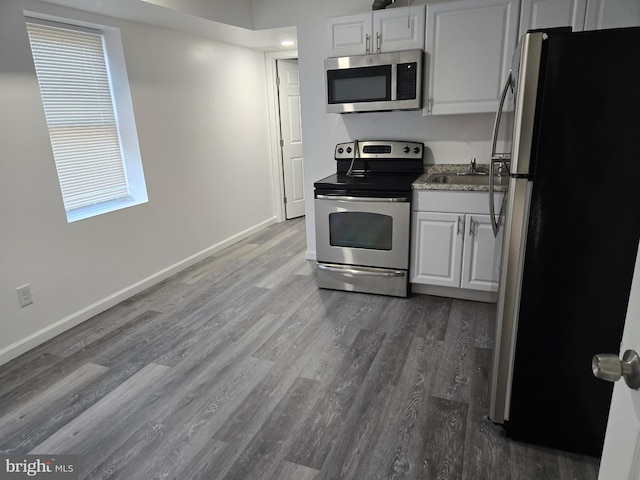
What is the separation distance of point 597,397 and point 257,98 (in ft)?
15.0

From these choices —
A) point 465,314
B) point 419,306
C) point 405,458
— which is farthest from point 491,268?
point 405,458

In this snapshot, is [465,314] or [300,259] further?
[300,259]

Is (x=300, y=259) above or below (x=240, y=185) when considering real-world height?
below

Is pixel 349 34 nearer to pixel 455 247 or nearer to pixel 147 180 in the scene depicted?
pixel 455 247

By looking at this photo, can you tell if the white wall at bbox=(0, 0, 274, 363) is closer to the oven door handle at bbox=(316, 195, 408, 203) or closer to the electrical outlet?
the electrical outlet

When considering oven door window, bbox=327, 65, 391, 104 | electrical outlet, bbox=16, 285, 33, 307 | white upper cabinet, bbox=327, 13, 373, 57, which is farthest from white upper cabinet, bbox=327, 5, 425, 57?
electrical outlet, bbox=16, 285, 33, 307

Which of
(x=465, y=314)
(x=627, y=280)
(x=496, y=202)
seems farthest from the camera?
(x=465, y=314)

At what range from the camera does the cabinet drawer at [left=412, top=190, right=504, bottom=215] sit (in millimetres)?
2887

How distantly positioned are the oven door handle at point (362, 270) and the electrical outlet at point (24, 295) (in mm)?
2025

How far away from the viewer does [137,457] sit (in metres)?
1.79

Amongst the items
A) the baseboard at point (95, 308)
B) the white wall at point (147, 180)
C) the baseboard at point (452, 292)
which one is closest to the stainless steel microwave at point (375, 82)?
the baseboard at point (452, 292)

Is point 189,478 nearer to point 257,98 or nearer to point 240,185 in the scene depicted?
point 240,185

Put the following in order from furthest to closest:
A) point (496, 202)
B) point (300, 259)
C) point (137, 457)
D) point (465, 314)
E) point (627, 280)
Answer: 1. point (300, 259)
2. point (465, 314)
3. point (496, 202)
4. point (137, 457)
5. point (627, 280)

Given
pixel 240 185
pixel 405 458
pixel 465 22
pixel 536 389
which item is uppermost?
pixel 465 22
